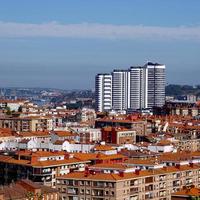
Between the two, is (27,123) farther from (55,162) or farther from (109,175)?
(109,175)

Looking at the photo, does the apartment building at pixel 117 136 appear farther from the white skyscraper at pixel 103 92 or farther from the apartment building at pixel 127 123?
the white skyscraper at pixel 103 92

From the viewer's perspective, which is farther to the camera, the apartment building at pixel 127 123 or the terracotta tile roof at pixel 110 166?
the apartment building at pixel 127 123

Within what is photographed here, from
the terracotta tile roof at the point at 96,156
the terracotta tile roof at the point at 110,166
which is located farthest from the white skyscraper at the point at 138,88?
the terracotta tile roof at the point at 110,166

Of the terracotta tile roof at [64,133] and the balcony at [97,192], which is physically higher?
the terracotta tile roof at [64,133]

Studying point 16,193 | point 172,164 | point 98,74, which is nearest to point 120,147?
point 172,164

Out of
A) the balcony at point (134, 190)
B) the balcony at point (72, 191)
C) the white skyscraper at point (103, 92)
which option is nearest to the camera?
the balcony at point (72, 191)

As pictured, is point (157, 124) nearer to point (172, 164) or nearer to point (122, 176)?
point (172, 164)
